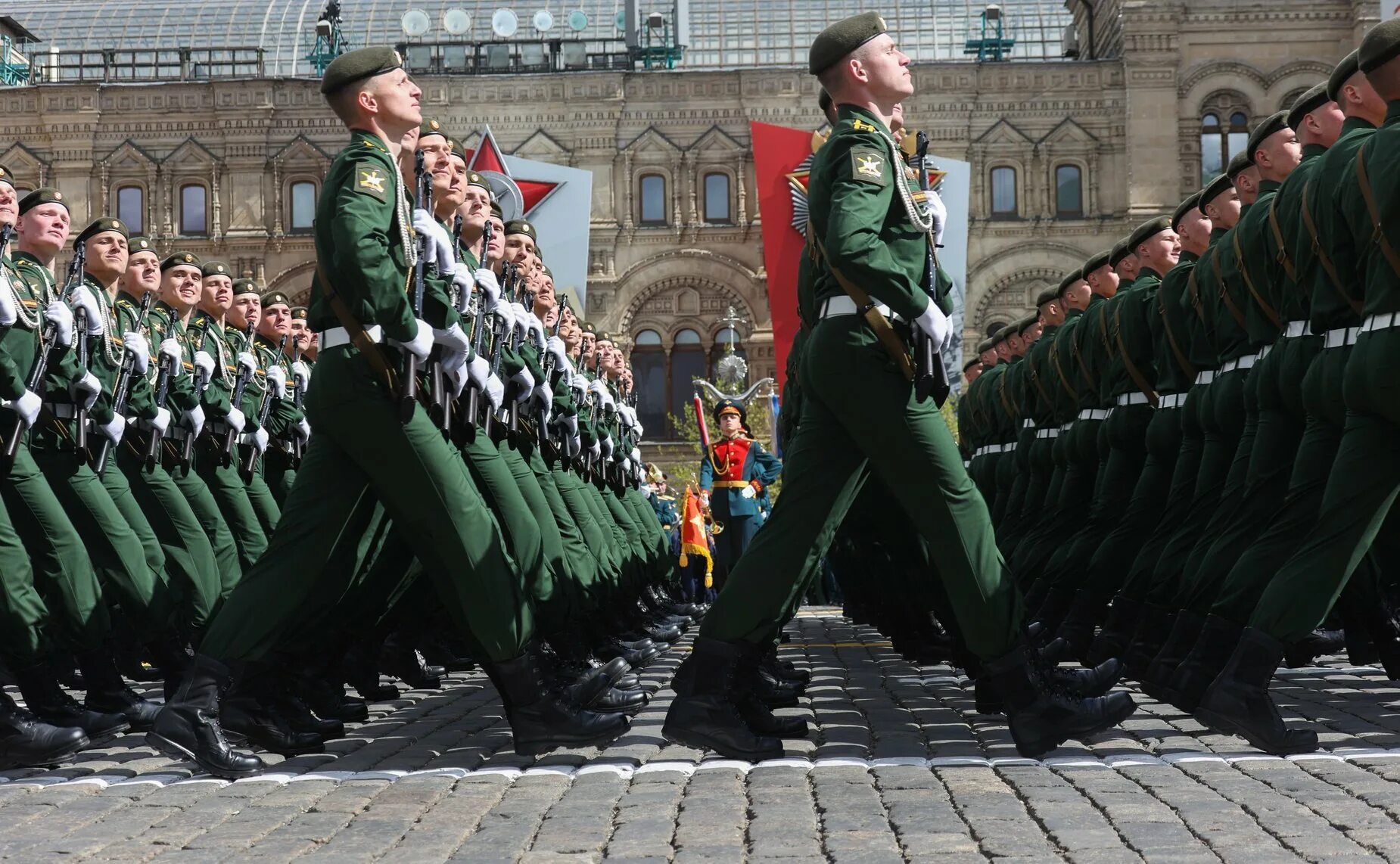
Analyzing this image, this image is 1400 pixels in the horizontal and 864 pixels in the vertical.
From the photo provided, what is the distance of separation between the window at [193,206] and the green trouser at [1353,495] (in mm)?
41975

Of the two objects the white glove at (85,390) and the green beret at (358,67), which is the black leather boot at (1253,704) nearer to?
the green beret at (358,67)

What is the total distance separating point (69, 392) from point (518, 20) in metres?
42.7

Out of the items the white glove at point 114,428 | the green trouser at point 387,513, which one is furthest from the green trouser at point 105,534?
the green trouser at point 387,513

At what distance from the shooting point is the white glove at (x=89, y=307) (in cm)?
774

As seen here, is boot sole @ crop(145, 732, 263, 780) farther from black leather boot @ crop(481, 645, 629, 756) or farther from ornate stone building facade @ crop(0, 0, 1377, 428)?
ornate stone building facade @ crop(0, 0, 1377, 428)

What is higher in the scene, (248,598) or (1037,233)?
(1037,233)

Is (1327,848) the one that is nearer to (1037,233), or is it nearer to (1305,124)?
(1305,124)

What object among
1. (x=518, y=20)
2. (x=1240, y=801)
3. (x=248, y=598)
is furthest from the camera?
(x=518, y=20)

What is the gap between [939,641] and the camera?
9.53m

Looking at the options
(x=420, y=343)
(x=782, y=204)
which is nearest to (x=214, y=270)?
(x=420, y=343)

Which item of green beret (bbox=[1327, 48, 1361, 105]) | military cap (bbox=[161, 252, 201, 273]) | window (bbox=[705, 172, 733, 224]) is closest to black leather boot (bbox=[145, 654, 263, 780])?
green beret (bbox=[1327, 48, 1361, 105])

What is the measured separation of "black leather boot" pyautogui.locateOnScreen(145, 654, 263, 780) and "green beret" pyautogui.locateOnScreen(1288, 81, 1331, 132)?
172 inches


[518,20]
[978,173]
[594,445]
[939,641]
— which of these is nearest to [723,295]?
[978,173]

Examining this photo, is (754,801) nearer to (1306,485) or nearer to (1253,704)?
(1253,704)
